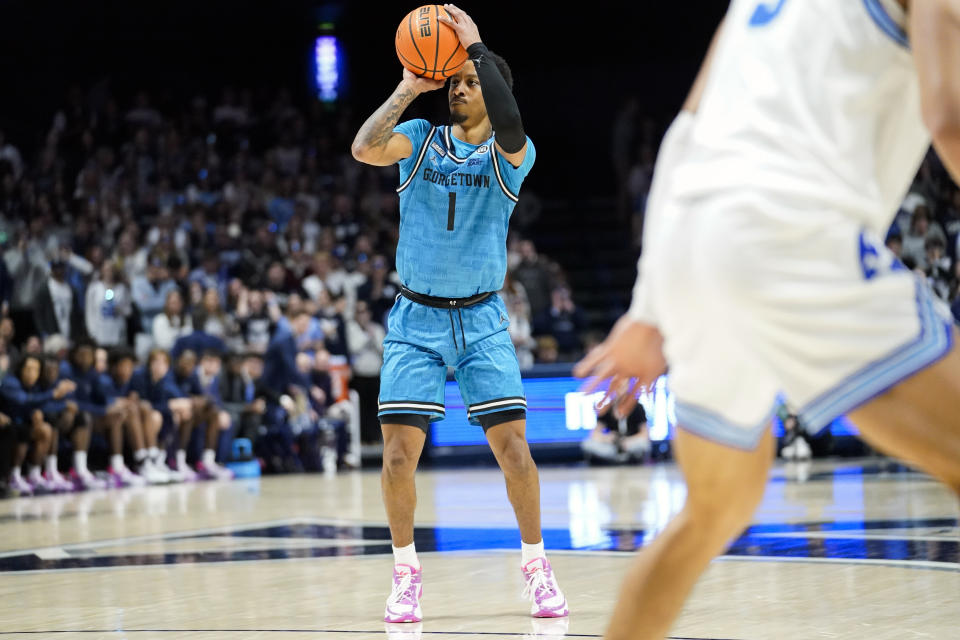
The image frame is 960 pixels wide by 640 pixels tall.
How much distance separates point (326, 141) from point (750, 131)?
18266mm

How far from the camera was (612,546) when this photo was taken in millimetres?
6562

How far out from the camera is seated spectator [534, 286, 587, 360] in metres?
16.2

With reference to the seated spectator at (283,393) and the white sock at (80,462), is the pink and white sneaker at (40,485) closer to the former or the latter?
the white sock at (80,462)

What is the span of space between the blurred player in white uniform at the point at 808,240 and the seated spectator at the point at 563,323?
13.5 metres

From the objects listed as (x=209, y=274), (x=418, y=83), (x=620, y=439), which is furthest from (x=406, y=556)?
(x=209, y=274)

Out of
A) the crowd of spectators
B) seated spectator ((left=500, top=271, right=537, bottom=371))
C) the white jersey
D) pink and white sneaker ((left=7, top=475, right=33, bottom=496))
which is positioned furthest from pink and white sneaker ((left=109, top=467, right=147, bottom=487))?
the white jersey

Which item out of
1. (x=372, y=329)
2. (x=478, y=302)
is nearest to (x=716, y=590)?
(x=478, y=302)

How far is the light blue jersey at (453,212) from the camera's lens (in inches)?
196

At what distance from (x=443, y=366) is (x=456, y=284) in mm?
333

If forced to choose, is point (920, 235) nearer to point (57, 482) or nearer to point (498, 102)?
point (57, 482)

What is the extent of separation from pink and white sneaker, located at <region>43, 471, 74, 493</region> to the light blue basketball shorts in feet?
25.8

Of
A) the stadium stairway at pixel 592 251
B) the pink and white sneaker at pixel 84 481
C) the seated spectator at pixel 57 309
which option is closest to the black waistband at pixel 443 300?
the pink and white sneaker at pixel 84 481

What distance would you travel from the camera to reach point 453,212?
500 centimetres

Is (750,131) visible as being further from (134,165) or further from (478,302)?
(134,165)
